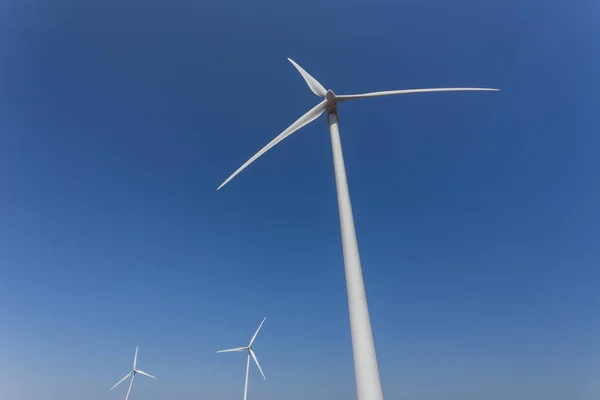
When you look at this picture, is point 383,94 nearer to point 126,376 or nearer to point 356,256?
point 356,256

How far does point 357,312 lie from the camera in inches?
447

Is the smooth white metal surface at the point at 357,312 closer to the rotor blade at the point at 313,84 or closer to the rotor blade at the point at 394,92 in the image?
the rotor blade at the point at 394,92

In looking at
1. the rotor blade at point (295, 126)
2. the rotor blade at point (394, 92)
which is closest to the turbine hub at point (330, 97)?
the rotor blade at point (394, 92)

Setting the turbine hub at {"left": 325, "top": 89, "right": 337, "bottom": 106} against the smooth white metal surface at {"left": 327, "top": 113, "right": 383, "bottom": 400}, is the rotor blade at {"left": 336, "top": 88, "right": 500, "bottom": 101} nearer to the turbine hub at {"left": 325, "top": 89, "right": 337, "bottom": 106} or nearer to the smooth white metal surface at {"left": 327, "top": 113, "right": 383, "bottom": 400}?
the turbine hub at {"left": 325, "top": 89, "right": 337, "bottom": 106}

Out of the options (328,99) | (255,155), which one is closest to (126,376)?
(255,155)

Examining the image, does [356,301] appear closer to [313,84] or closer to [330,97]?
[330,97]

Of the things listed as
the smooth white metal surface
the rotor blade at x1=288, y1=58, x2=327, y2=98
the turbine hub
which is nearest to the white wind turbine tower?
the smooth white metal surface

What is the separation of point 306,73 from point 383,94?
7277 millimetres

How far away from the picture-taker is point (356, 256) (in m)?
12.8

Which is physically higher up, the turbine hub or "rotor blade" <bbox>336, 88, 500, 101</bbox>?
"rotor blade" <bbox>336, 88, 500, 101</bbox>

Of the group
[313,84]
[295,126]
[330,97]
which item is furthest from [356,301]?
[313,84]

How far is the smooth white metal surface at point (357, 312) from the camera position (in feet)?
33.0

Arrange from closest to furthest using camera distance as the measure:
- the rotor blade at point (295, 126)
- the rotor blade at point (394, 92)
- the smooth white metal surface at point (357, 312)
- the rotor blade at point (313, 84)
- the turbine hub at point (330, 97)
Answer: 1. the smooth white metal surface at point (357, 312)
2. the turbine hub at point (330, 97)
3. the rotor blade at point (394, 92)
4. the rotor blade at point (295, 126)
5. the rotor blade at point (313, 84)

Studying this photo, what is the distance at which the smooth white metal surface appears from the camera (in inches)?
396
